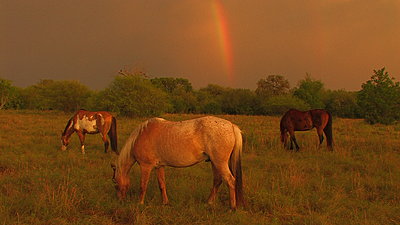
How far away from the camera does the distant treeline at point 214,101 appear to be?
72.4 ft

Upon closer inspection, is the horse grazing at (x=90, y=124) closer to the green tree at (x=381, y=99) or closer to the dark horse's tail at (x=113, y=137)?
the dark horse's tail at (x=113, y=137)

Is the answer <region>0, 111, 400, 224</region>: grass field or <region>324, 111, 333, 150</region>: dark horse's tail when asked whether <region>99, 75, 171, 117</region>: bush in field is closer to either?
<region>0, 111, 400, 224</region>: grass field

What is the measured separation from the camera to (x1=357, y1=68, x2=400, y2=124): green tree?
21.5 metres

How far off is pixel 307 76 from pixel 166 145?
47.1m

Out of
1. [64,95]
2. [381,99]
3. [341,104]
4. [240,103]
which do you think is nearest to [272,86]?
[240,103]

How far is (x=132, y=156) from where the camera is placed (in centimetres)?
511

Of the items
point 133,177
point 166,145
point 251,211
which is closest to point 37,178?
point 133,177

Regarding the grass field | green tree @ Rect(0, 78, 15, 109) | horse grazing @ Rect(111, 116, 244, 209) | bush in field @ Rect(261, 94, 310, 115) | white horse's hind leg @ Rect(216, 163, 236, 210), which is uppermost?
green tree @ Rect(0, 78, 15, 109)

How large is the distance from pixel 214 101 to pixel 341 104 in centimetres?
2551

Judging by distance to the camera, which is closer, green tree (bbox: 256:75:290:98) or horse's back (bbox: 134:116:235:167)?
horse's back (bbox: 134:116:235:167)

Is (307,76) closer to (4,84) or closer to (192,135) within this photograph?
(192,135)

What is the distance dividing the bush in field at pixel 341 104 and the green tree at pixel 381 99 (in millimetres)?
24374

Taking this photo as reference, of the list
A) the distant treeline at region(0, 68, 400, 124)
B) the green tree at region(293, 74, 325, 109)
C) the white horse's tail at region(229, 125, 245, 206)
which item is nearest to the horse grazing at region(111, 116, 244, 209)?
the white horse's tail at region(229, 125, 245, 206)

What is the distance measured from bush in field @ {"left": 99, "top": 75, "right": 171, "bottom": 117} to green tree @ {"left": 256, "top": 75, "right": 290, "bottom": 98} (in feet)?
94.7
